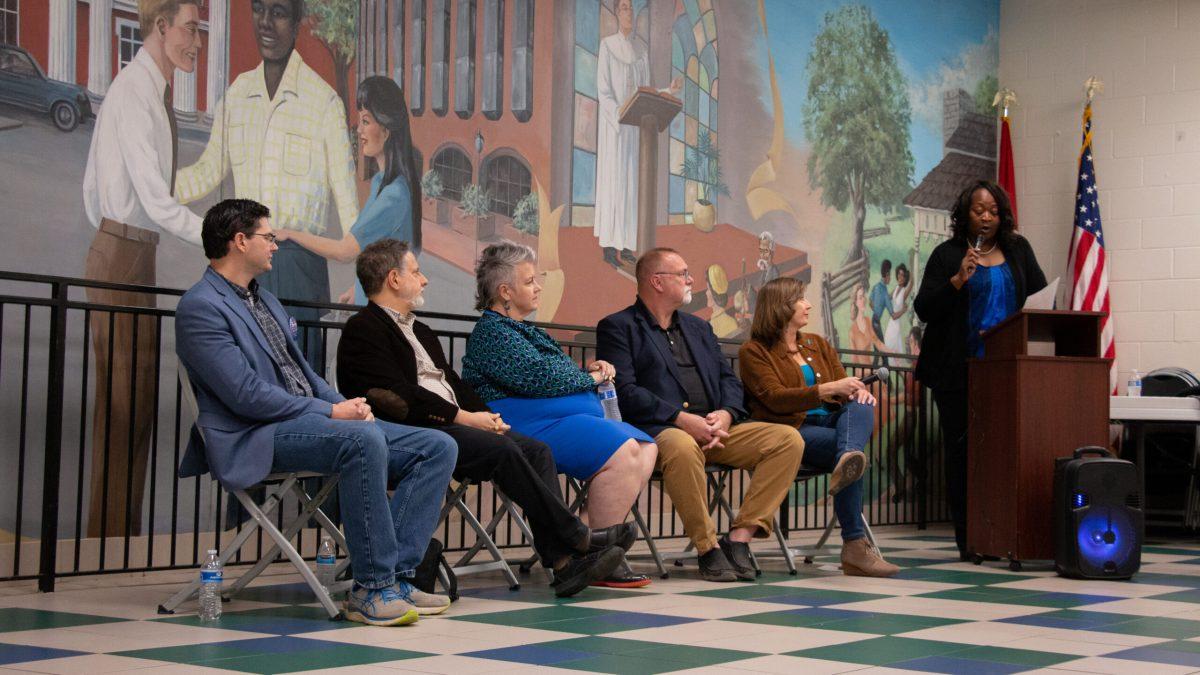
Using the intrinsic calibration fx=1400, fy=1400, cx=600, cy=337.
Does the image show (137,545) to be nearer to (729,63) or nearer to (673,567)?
(673,567)

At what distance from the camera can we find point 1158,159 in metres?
9.09

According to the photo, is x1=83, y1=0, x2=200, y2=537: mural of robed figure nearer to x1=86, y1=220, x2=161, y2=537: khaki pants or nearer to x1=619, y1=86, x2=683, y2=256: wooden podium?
x1=86, y1=220, x2=161, y2=537: khaki pants

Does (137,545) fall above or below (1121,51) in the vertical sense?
below

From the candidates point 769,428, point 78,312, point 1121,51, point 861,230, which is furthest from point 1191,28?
point 78,312

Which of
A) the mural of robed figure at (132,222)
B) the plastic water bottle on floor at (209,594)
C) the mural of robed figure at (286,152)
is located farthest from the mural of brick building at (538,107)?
the plastic water bottle on floor at (209,594)

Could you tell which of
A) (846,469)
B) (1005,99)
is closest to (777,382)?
(846,469)

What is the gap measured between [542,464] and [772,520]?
107 cm

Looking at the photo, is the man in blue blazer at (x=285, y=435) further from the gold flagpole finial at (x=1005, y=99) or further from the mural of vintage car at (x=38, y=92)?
the gold flagpole finial at (x=1005, y=99)

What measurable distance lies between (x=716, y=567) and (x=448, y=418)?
1.19 m

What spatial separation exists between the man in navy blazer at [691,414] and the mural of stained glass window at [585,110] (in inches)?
62.3

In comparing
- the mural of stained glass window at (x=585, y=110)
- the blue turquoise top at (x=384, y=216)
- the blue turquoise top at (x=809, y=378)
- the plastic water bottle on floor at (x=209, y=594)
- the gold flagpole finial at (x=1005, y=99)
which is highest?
the gold flagpole finial at (x=1005, y=99)

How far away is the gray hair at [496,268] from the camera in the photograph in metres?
4.56

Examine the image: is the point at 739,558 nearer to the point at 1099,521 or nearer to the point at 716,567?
the point at 716,567

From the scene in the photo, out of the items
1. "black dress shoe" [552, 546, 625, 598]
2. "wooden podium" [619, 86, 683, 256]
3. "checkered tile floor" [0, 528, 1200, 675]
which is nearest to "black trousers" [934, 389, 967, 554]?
"checkered tile floor" [0, 528, 1200, 675]
